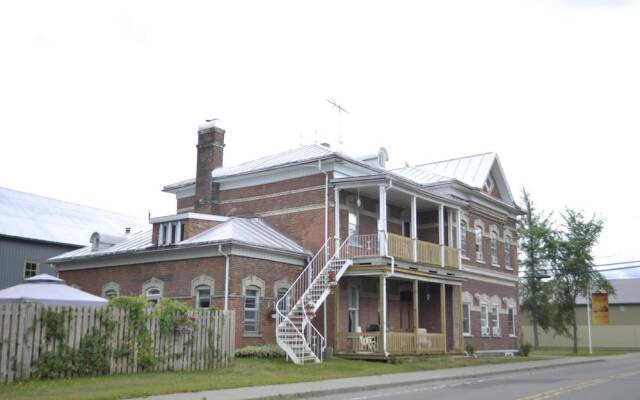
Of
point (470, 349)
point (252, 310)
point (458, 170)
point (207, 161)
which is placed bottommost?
point (470, 349)

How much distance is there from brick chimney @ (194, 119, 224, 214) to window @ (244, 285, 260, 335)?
7.44 m

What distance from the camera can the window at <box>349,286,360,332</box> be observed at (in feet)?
94.3

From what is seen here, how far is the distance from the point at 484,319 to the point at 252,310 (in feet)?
52.6

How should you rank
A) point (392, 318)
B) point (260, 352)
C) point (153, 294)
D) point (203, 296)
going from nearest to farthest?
point (260, 352) → point (203, 296) → point (153, 294) → point (392, 318)

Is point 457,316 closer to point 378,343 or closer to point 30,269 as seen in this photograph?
point 378,343

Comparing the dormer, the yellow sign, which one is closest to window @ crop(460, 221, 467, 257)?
the dormer

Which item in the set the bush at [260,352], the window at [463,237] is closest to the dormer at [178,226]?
the bush at [260,352]

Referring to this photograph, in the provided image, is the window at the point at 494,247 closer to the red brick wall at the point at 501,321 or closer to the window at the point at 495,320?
the red brick wall at the point at 501,321

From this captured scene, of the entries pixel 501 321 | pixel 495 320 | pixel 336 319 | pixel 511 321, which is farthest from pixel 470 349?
pixel 336 319

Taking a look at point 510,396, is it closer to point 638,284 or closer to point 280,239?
point 280,239

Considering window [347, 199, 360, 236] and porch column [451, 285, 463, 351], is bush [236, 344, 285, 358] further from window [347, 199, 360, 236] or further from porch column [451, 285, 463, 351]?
porch column [451, 285, 463, 351]

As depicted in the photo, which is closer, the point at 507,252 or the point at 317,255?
the point at 317,255

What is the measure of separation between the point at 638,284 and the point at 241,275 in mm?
51978

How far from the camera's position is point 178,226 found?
26500 millimetres
